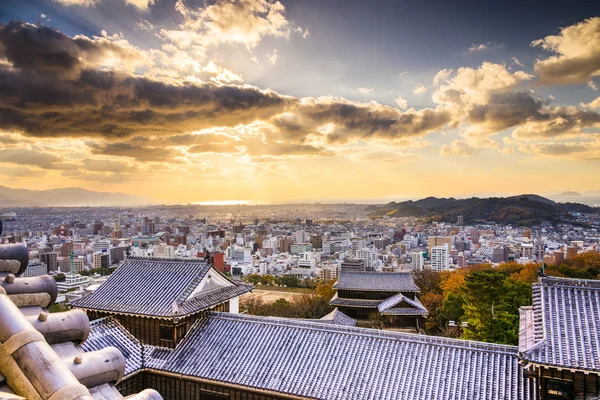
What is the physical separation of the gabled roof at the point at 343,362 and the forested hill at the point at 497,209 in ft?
304

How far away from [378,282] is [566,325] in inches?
816

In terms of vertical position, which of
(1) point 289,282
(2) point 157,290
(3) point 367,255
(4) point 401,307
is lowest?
(1) point 289,282

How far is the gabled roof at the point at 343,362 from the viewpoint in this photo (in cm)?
868

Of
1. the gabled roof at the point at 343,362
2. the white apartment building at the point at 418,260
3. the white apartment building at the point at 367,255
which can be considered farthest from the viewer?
the white apartment building at the point at 367,255

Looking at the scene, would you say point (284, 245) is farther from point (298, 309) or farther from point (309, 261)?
point (298, 309)

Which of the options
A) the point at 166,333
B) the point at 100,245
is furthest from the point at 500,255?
the point at 100,245

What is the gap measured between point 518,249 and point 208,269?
7592 cm

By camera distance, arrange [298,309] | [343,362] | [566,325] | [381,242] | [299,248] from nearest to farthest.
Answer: [566,325] → [343,362] → [298,309] → [381,242] → [299,248]

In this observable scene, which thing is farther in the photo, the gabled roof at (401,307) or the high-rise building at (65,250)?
the high-rise building at (65,250)

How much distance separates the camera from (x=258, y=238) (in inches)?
4823

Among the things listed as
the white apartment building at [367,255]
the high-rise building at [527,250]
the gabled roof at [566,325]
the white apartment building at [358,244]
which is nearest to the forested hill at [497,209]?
the high-rise building at [527,250]

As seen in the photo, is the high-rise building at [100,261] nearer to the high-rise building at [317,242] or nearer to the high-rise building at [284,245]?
the high-rise building at [284,245]

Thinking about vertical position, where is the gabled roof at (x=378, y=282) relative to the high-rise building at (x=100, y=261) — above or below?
above

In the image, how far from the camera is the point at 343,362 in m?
9.79
